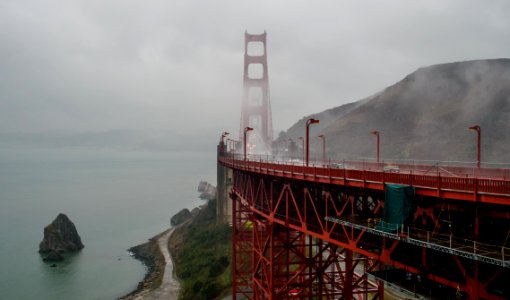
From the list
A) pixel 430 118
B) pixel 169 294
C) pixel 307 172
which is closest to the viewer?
pixel 307 172

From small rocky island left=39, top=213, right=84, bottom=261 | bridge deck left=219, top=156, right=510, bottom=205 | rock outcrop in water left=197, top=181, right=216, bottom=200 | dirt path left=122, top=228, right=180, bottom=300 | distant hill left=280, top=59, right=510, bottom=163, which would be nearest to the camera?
bridge deck left=219, top=156, right=510, bottom=205

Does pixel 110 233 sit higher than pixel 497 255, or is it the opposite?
pixel 497 255

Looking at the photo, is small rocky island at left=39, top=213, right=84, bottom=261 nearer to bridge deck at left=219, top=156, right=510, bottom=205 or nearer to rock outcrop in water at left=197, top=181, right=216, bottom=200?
bridge deck at left=219, top=156, right=510, bottom=205

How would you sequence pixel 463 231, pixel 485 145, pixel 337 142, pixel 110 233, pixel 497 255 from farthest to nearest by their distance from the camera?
pixel 337 142 → pixel 110 233 → pixel 485 145 → pixel 463 231 → pixel 497 255

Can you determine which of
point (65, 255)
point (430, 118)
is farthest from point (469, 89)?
point (65, 255)

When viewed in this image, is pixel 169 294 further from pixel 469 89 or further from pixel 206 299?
pixel 469 89

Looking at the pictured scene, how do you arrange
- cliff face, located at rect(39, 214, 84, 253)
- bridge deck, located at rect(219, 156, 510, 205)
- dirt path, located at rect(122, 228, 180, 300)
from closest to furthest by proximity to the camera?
Answer: 1. bridge deck, located at rect(219, 156, 510, 205)
2. dirt path, located at rect(122, 228, 180, 300)
3. cliff face, located at rect(39, 214, 84, 253)

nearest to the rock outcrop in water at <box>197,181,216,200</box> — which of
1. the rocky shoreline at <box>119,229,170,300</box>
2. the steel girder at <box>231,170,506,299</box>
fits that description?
the rocky shoreline at <box>119,229,170,300</box>

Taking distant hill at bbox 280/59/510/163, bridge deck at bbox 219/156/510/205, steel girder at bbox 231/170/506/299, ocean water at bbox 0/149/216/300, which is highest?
distant hill at bbox 280/59/510/163
